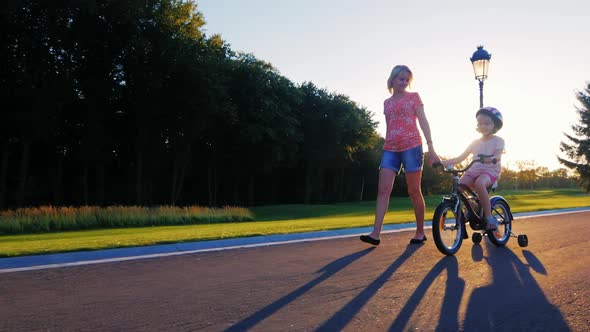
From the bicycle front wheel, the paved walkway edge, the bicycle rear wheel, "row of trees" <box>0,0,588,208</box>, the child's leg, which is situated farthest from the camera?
"row of trees" <box>0,0,588,208</box>

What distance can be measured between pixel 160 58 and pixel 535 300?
25644mm

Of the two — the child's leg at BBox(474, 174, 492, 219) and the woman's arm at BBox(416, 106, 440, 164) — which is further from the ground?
the woman's arm at BBox(416, 106, 440, 164)

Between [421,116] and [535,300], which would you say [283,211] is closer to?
[421,116]

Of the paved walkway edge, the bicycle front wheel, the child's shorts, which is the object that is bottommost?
the paved walkway edge

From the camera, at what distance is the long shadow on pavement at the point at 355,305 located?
10.0ft

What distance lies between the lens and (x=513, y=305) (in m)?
3.54

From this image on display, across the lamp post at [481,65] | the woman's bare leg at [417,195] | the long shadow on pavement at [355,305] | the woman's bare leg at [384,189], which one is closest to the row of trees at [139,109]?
the lamp post at [481,65]

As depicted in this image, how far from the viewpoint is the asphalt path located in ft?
10.2

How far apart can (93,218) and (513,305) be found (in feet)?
54.9

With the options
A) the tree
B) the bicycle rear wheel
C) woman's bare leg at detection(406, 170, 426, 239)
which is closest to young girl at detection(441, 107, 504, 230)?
the bicycle rear wheel

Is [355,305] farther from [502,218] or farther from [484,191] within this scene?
[502,218]

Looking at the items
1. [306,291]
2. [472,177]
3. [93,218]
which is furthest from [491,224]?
[93,218]

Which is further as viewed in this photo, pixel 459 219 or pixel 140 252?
pixel 459 219

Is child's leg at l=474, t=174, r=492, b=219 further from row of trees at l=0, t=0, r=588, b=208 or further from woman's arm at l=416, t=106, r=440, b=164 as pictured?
row of trees at l=0, t=0, r=588, b=208
